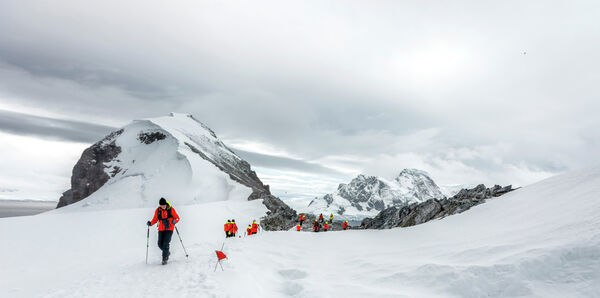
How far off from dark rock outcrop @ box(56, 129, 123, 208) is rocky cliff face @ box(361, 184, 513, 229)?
71120mm

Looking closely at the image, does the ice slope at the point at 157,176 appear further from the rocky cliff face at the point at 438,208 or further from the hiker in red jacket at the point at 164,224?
the hiker in red jacket at the point at 164,224

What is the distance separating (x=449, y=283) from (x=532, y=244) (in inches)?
110

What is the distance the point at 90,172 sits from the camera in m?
73.2

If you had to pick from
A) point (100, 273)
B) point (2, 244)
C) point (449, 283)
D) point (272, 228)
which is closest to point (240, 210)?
point (272, 228)

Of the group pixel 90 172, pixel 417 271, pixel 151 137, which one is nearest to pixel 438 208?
pixel 417 271

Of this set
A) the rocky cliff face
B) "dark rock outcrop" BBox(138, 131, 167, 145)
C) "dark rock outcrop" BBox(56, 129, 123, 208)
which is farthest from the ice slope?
the rocky cliff face

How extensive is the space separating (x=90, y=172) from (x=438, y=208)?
83.3 meters

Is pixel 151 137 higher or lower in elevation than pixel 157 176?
higher

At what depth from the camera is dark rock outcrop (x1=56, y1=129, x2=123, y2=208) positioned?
236ft

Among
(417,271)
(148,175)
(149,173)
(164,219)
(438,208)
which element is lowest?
(417,271)

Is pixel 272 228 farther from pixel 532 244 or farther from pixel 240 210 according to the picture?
pixel 532 244

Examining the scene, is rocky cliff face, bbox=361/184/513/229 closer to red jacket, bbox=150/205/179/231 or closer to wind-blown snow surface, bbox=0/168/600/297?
wind-blown snow surface, bbox=0/168/600/297

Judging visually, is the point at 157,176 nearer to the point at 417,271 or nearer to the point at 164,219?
the point at 164,219

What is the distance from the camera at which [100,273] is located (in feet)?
31.5
